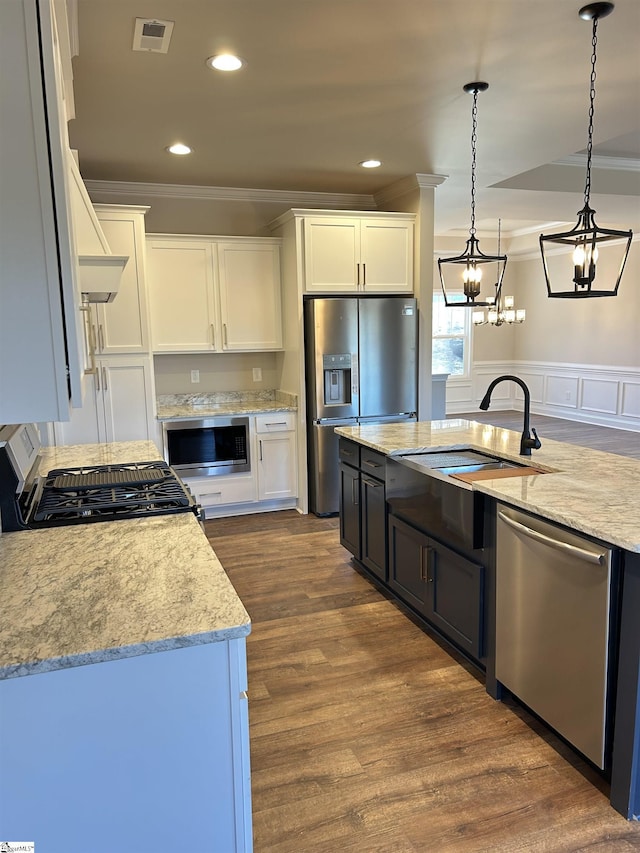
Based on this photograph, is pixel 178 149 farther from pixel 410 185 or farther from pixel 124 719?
pixel 124 719

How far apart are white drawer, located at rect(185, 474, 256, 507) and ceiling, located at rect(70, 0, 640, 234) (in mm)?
2351

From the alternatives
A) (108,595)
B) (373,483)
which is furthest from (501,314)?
(108,595)

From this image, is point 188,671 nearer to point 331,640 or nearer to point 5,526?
point 5,526

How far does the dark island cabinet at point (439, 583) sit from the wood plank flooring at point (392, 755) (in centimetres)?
16

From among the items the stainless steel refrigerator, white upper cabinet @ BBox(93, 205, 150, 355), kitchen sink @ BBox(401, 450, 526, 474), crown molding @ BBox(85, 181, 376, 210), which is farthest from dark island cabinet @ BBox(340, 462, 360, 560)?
crown molding @ BBox(85, 181, 376, 210)

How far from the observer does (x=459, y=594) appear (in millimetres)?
2621

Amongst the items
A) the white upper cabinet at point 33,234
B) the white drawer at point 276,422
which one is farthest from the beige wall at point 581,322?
the white upper cabinet at point 33,234

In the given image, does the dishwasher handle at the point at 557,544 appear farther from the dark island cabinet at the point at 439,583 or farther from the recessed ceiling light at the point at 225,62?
the recessed ceiling light at the point at 225,62

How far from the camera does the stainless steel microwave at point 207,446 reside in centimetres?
465

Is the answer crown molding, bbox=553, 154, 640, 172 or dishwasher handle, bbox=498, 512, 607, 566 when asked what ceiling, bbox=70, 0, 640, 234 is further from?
dishwasher handle, bbox=498, 512, 607, 566

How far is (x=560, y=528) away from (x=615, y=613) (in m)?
0.30

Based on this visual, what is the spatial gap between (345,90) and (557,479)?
2157 mm

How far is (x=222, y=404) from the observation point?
5.27 meters

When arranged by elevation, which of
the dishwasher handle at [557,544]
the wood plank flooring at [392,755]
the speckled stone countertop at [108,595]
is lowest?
the wood plank flooring at [392,755]
